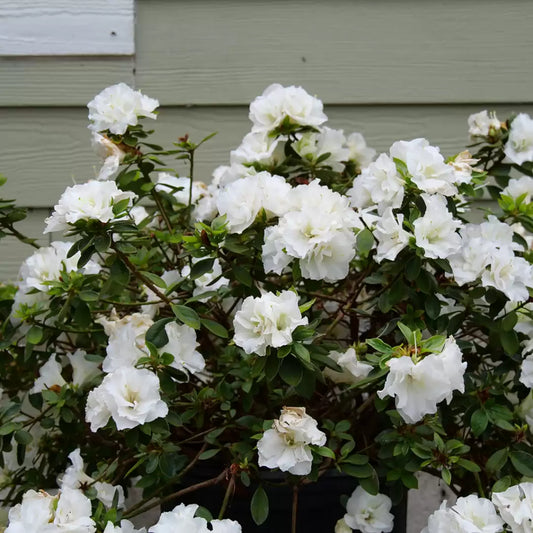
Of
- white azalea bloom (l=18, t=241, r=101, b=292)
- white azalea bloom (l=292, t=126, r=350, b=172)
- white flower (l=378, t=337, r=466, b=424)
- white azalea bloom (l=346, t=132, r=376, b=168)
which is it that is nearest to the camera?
white flower (l=378, t=337, r=466, b=424)

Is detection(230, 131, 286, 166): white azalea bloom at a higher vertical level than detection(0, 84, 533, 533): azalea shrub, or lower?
higher

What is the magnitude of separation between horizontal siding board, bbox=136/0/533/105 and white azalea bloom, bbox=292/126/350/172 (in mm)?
402

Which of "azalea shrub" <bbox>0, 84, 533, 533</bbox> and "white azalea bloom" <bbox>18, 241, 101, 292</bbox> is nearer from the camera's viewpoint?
"azalea shrub" <bbox>0, 84, 533, 533</bbox>

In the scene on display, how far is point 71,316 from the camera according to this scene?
1466mm

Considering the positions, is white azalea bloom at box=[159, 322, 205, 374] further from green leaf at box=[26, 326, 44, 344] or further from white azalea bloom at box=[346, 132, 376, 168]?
white azalea bloom at box=[346, 132, 376, 168]

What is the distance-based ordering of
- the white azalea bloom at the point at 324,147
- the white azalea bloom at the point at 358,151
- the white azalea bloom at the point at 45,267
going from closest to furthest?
the white azalea bloom at the point at 45,267 < the white azalea bloom at the point at 324,147 < the white azalea bloom at the point at 358,151

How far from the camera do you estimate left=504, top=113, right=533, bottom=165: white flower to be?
1540 mm

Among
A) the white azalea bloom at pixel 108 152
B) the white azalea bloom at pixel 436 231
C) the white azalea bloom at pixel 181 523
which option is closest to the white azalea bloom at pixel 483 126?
the white azalea bloom at pixel 436 231

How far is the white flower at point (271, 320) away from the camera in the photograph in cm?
110

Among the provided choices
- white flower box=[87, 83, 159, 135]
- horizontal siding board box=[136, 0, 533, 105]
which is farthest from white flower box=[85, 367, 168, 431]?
horizontal siding board box=[136, 0, 533, 105]

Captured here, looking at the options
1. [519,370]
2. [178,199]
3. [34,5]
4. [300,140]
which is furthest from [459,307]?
[34,5]

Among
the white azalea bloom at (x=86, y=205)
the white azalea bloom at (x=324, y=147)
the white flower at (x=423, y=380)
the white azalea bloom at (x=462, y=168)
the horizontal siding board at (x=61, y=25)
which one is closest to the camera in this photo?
the white flower at (x=423, y=380)

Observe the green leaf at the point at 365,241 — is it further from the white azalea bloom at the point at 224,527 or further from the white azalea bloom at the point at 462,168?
the white azalea bloom at the point at 224,527

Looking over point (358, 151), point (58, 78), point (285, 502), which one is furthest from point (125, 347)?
point (58, 78)
